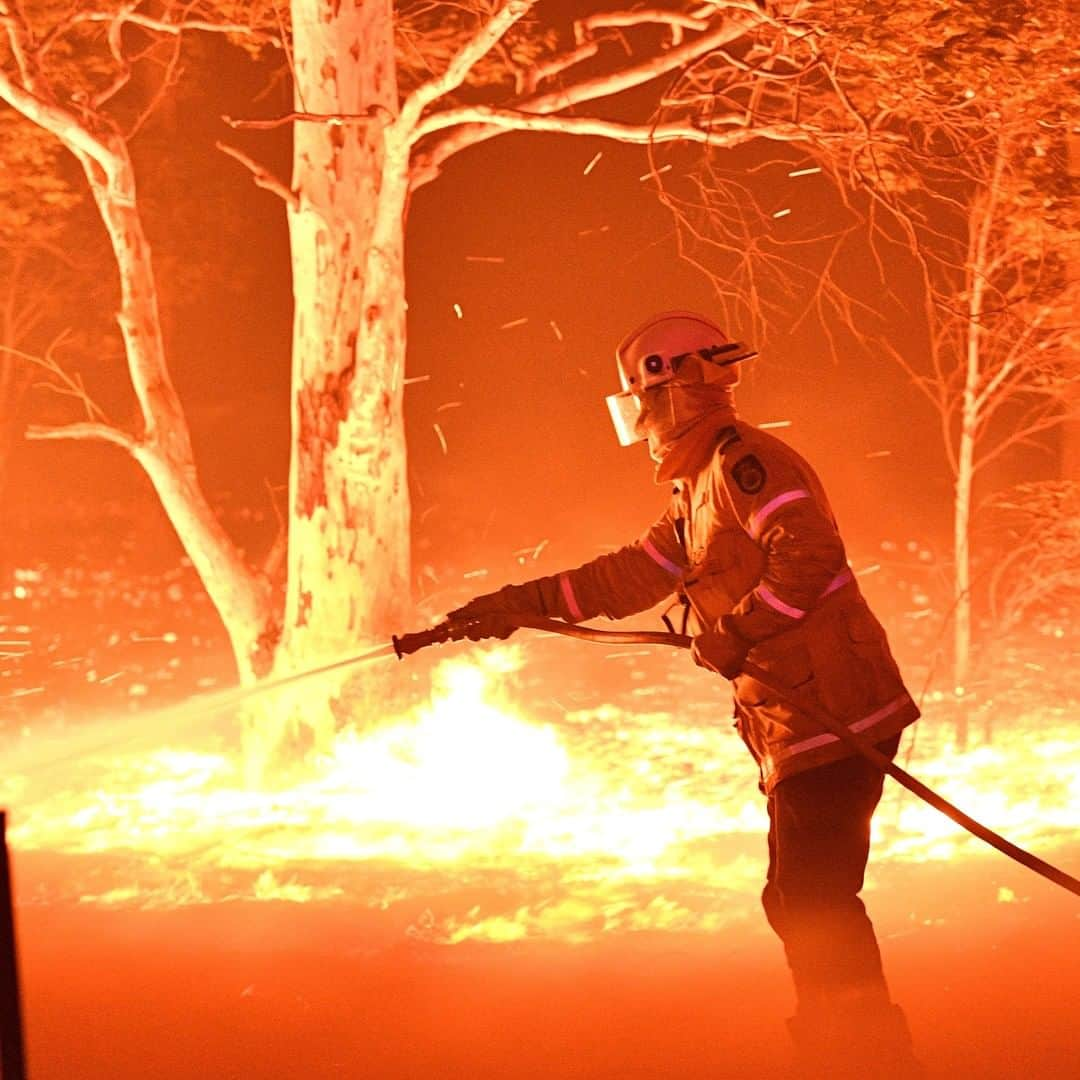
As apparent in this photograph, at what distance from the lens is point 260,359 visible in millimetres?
Result: 18312

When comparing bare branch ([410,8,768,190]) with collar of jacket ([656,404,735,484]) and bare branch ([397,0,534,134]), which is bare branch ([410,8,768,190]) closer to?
bare branch ([397,0,534,134])

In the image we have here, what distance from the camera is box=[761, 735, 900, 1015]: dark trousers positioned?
3.79 metres

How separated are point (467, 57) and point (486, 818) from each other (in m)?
3.95

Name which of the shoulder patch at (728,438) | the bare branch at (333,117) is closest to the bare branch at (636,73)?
the bare branch at (333,117)

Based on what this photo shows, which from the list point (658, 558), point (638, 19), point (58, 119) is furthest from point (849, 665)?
point (58, 119)

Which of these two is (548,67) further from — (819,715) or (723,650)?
(819,715)

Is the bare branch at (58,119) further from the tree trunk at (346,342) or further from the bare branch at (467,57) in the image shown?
the bare branch at (467,57)

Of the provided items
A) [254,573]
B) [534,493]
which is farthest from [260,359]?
[254,573]

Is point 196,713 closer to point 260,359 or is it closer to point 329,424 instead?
point 329,424

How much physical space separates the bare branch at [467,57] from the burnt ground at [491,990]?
3961 mm

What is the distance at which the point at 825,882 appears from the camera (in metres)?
3.81

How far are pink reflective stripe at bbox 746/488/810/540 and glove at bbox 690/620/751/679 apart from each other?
0.28 metres

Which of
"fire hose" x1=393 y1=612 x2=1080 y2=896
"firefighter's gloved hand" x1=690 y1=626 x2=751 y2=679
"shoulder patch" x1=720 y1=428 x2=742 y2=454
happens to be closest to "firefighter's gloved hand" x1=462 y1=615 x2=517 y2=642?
"fire hose" x1=393 y1=612 x2=1080 y2=896

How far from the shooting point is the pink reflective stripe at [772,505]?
3779mm
